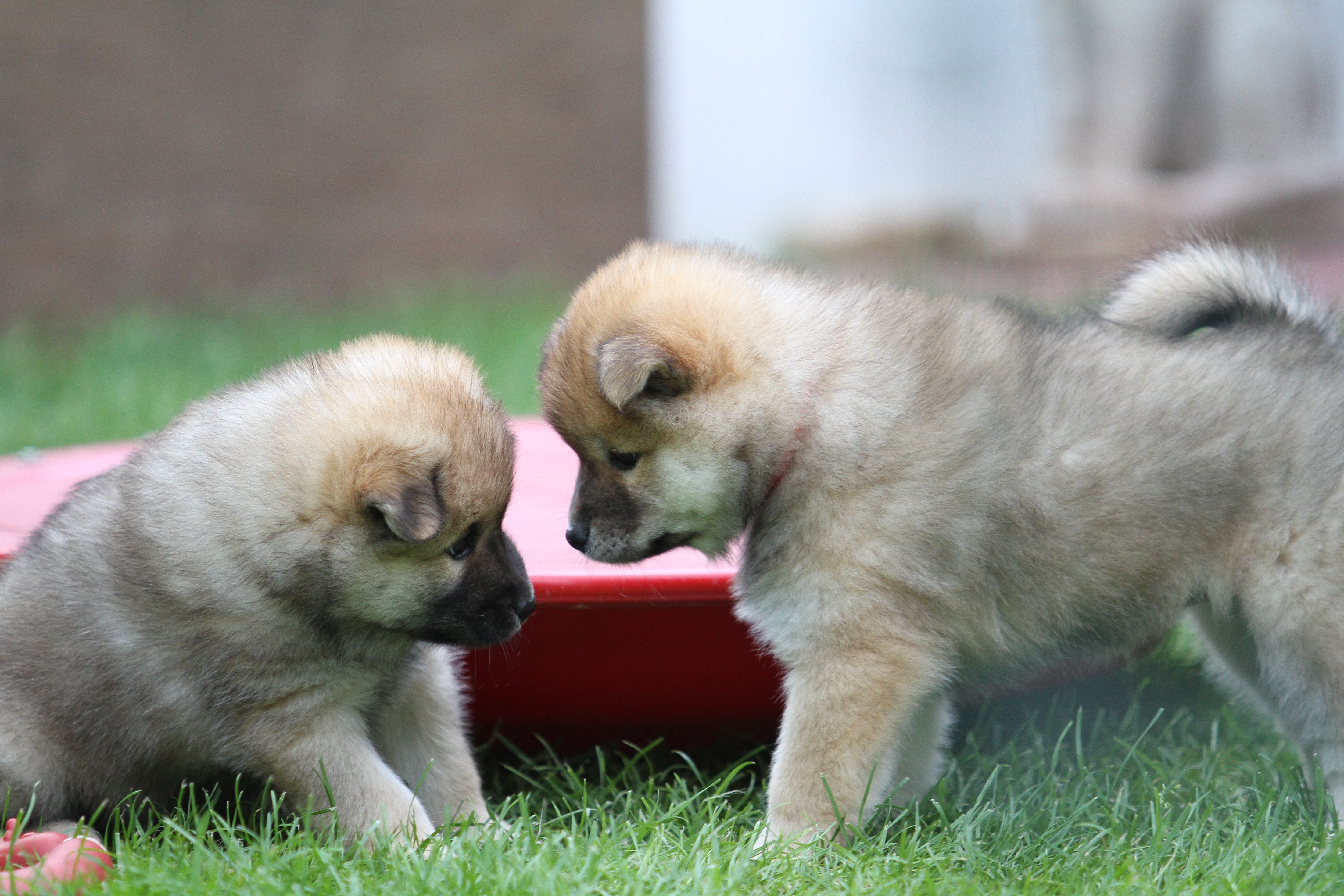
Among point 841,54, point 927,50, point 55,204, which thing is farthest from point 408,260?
point 927,50

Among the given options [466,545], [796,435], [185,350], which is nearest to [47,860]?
[466,545]

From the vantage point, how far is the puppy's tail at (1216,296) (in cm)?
274

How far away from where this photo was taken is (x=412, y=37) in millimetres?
9773

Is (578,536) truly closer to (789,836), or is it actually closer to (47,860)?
(789,836)

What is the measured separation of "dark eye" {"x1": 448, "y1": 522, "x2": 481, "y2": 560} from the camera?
252cm

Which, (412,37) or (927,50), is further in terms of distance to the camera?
(927,50)

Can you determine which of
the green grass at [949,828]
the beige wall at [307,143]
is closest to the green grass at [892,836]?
the green grass at [949,828]

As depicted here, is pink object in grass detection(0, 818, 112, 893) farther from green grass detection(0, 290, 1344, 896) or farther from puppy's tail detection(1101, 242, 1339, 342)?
puppy's tail detection(1101, 242, 1339, 342)

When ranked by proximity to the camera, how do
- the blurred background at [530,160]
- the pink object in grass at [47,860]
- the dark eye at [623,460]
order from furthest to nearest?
the blurred background at [530,160] < the dark eye at [623,460] < the pink object in grass at [47,860]

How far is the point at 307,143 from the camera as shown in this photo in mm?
9367

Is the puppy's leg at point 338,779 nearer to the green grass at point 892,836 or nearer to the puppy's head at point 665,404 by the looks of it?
the green grass at point 892,836

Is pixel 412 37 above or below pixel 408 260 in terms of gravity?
above

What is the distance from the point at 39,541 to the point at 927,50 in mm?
11214

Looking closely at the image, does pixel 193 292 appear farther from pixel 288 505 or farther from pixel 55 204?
pixel 288 505
